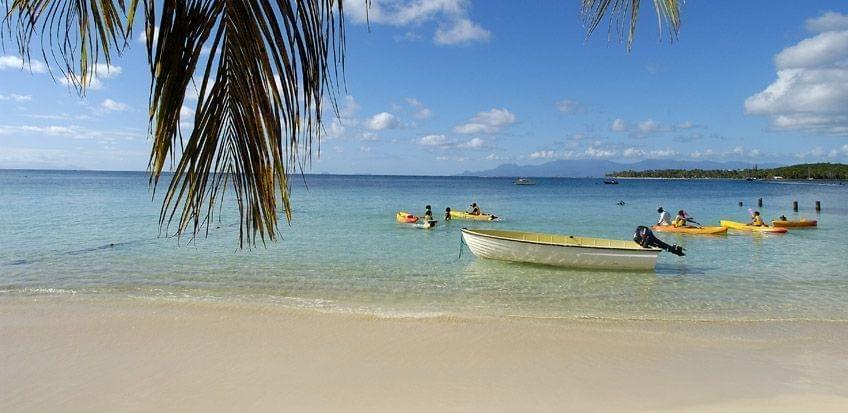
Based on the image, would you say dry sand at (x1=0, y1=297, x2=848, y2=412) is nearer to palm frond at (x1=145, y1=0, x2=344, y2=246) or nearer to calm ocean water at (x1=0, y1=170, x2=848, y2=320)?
calm ocean water at (x1=0, y1=170, x2=848, y2=320)

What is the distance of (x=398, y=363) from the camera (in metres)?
7.22

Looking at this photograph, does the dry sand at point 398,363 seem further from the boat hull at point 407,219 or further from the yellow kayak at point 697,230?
the boat hull at point 407,219

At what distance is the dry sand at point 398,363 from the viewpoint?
6012 mm

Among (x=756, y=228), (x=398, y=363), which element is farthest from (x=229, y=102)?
(x=756, y=228)

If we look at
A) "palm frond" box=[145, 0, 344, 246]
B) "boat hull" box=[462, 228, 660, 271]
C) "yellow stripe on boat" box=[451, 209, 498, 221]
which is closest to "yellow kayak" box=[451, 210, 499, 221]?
"yellow stripe on boat" box=[451, 209, 498, 221]

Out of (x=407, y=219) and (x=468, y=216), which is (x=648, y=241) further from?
(x=468, y=216)

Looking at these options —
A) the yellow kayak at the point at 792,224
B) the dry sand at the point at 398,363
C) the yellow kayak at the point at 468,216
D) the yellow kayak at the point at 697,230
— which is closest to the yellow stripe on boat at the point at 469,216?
the yellow kayak at the point at 468,216

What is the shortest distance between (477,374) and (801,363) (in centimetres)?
450

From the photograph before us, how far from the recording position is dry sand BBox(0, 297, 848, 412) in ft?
19.7

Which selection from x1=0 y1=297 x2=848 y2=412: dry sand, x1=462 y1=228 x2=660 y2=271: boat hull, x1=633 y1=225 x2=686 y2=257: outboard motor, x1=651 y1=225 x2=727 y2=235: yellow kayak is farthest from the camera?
x1=651 y1=225 x2=727 y2=235: yellow kayak

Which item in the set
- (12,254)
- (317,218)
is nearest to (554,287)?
(12,254)

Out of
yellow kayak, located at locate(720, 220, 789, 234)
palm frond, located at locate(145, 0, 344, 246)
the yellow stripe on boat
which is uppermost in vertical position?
palm frond, located at locate(145, 0, 344, 246)

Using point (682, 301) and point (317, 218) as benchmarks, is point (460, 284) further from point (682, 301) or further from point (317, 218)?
point (317, 218)

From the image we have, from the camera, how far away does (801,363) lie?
7457 millimetres
